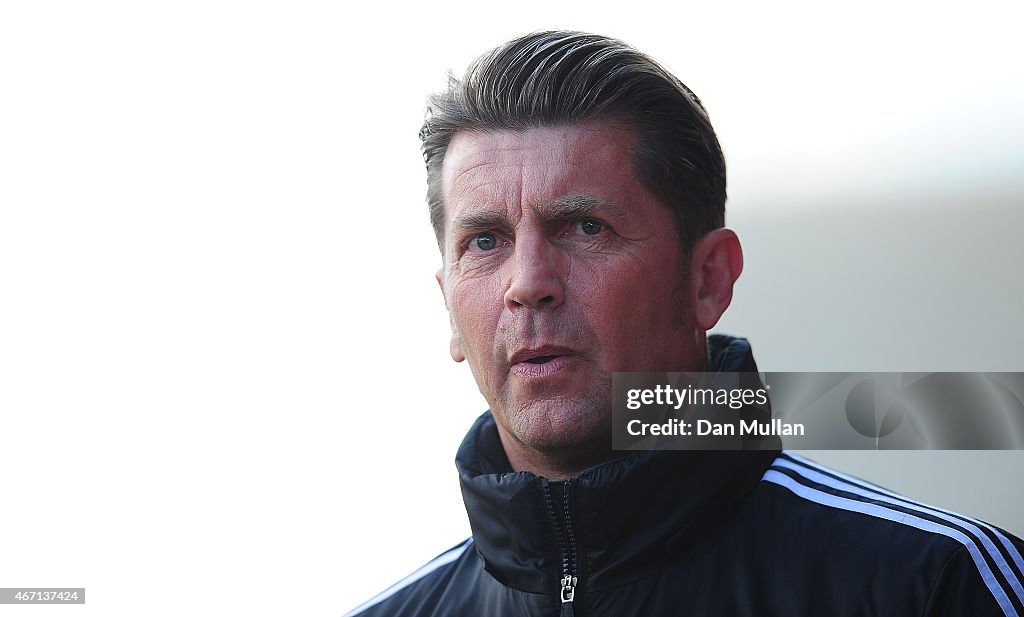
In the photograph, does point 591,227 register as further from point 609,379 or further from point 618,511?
point 618,511

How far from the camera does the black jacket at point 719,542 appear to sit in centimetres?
134

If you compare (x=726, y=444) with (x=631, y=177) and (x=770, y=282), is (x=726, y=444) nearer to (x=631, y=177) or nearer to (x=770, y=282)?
(x=631, y=177)

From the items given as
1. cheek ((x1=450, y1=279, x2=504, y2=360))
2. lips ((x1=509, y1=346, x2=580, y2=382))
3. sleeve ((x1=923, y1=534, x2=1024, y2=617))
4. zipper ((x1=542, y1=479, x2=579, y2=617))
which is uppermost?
cheek ((x1=450, y1=279, x2=504, y2=360))

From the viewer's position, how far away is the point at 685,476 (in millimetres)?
1475

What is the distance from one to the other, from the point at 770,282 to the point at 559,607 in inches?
62.7

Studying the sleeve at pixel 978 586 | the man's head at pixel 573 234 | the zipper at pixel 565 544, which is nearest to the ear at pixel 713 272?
the man's head at pixel 573 234

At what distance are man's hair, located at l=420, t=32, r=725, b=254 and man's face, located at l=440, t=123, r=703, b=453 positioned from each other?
25mm

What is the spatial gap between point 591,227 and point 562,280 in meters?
0.09

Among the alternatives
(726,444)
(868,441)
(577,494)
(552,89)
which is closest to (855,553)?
(726,444)

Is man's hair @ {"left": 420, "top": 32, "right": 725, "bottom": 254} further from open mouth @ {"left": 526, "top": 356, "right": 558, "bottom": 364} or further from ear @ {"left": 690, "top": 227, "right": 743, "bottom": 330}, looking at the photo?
open mouth @ {"left": 526, "top": 356, "right": 558, "bottom": 364}

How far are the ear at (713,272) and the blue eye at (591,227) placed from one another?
0.18 m

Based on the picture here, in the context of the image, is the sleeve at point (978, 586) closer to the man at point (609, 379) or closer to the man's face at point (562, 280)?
the man at point (609, 379)

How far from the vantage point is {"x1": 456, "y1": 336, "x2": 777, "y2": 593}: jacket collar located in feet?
4.70

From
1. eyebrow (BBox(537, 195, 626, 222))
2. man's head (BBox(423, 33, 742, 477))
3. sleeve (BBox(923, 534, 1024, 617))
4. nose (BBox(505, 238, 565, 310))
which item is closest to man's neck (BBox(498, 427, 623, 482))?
man's head (BBox(423, 33, 742, 477))
